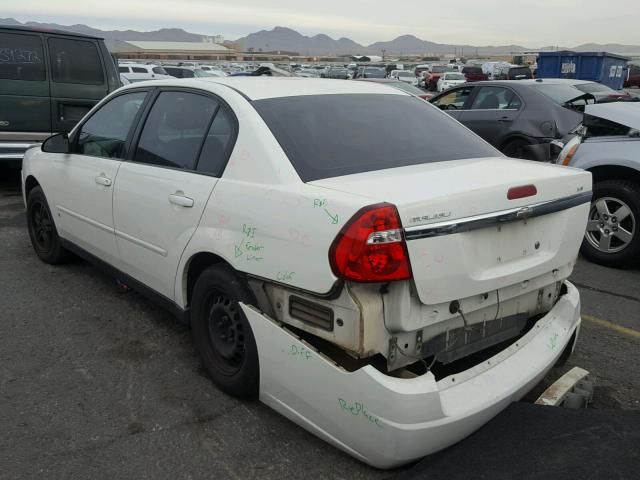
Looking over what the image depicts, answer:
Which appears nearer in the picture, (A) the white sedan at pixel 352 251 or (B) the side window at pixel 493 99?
(A) the white sedan at pixel 352 251

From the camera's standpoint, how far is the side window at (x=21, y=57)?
7641mm

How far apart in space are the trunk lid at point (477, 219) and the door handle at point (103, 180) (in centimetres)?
190

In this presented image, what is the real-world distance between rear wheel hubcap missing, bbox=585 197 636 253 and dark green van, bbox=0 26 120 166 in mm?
6326

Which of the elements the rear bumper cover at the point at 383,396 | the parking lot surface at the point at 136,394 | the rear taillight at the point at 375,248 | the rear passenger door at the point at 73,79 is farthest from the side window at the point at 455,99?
the rear taillight at the point at 375,248

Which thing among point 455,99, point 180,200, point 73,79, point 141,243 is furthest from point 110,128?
point 455,99

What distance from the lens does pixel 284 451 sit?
2.77 metres

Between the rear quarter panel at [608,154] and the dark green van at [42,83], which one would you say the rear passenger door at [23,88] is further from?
the rear quarter panel at [608,154]

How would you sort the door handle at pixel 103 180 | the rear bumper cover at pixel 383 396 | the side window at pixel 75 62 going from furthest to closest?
1. the side window at pixel 75 62
2. the door handle at pixel 103 180
3. the rear bumper cover at pixel 383 396

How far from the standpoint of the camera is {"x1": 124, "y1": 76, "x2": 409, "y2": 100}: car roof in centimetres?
331

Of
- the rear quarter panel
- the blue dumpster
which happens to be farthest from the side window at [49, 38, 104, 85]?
the blue dumpster

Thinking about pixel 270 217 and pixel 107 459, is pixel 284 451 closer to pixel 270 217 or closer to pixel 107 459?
pixel 107 459

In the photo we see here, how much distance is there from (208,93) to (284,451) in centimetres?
195

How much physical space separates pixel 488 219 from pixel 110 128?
9.41 feet

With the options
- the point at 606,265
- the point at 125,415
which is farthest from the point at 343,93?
the point at 606,265
